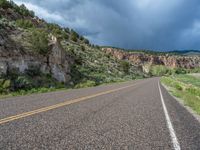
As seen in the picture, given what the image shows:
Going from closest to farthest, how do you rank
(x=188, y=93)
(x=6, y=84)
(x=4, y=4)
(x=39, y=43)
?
(x=6, y=84) < (x=188, y=93) < (x=39, y=43) < (x=4, y=4)

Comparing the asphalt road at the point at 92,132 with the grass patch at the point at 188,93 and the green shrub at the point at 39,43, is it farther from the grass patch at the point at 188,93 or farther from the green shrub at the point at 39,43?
the green shrub at the point at 39,43

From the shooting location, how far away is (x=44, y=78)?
3409cm

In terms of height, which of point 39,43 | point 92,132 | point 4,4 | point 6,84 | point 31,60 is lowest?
point 92,132

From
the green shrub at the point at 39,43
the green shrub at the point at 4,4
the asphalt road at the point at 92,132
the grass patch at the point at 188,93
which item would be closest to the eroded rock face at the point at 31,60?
the green shrub at the point at 39,43

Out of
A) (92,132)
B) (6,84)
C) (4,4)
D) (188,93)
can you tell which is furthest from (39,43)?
(4,4)

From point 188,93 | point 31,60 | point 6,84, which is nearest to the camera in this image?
point 6,84

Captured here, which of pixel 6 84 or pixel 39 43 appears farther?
pixel 39 43

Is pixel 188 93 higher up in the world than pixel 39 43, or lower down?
lower down

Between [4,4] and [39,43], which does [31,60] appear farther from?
[4,4]

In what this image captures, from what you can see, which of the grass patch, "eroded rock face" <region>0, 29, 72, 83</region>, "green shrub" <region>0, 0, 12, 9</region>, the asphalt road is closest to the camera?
the asphalt road

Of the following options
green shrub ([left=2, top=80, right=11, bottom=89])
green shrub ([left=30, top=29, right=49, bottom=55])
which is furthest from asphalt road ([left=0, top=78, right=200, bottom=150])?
green shrub ([left=30, top=29, right=49, bottom=55])

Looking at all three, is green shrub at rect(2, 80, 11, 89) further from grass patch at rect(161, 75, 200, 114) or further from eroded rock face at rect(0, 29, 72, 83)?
grass patch at rect(161, 75, 200, 114)

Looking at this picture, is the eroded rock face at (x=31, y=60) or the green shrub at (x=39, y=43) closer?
the eroded rock face at (x=31, y=60)

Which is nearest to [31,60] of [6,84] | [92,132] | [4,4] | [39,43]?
[39,43]
